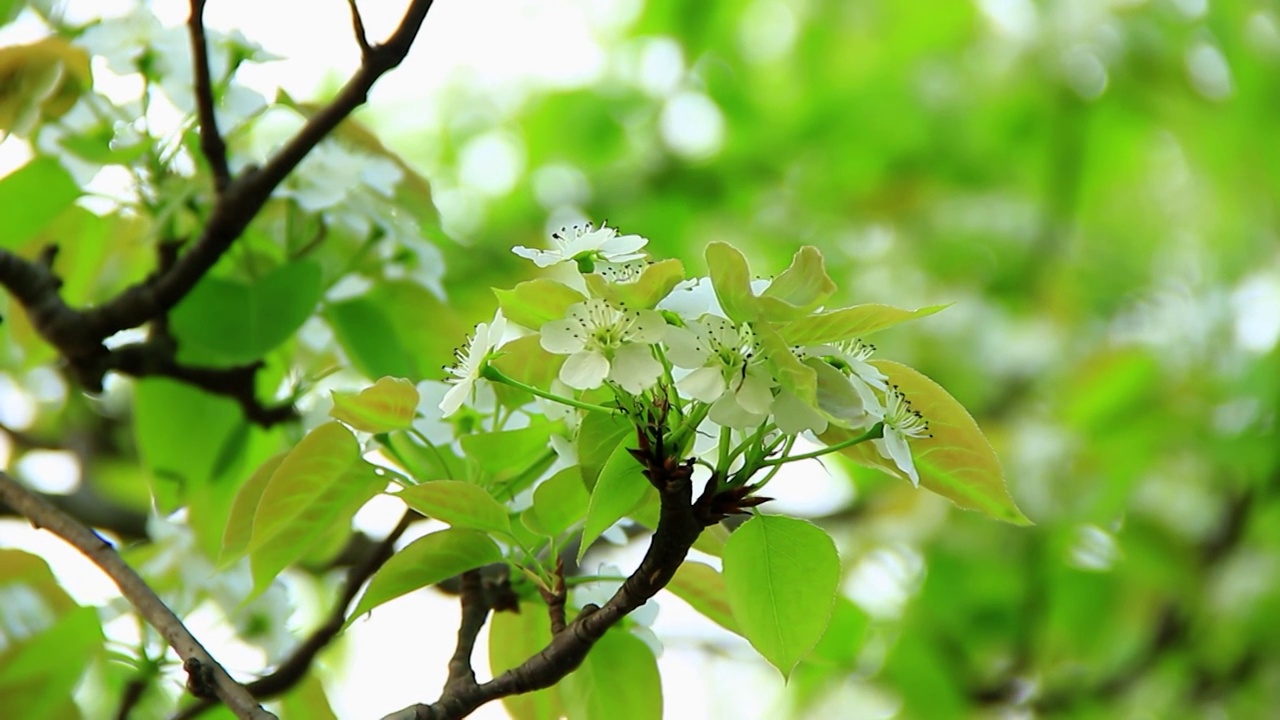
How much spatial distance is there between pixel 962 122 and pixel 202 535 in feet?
7.05

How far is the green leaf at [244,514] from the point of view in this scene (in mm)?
849

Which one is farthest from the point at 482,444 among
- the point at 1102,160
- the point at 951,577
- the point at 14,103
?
the point at 1102,160

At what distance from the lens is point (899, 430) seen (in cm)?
70

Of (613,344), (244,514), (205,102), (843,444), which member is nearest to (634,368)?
(613,344)

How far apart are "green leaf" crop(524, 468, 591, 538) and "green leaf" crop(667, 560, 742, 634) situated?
A: 11cm

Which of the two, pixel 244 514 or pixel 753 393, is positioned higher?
pixel 753 393

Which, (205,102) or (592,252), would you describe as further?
(205,102)

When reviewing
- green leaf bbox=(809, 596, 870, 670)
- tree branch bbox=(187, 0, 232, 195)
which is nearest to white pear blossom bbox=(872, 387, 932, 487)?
tree branch bbox=(187, 0, 232, 195)

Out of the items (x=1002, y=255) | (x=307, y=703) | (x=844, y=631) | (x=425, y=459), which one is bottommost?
(x=1002, y=255)

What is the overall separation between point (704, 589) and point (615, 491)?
0.64 ft

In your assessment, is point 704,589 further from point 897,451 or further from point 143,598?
point 143,598

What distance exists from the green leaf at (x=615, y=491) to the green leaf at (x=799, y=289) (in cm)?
11

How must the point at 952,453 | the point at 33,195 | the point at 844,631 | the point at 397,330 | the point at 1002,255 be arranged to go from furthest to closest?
the point at 1002,255 < the point at 844,631 < the point at 397,330 < the point at 33,195 < the point at 952,453

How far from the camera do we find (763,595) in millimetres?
710
